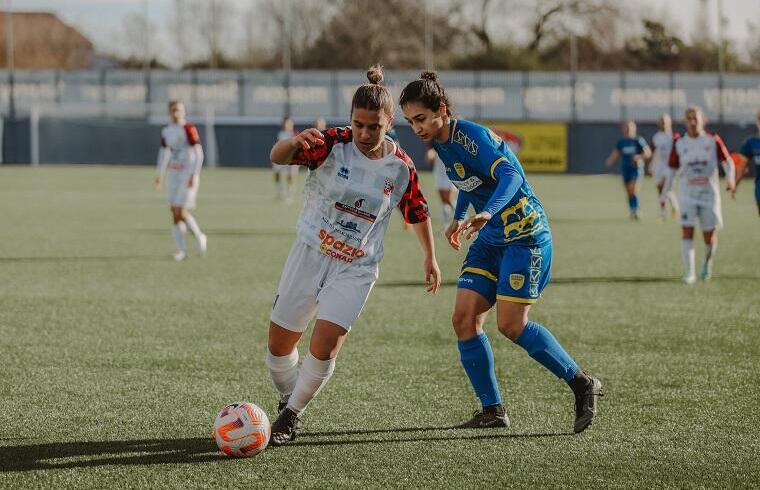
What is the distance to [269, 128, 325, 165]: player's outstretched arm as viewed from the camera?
16.3ft

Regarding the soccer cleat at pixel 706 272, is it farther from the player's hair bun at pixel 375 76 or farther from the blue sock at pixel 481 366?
the player's hair bun at pixel 375 76

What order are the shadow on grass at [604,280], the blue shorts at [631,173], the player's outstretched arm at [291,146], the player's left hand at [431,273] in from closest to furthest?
the player's outstretched arm at [291,146] → the player's left hand at [431,273] → the shadow on grass at [604,280] → the blue shorts at [631,173]

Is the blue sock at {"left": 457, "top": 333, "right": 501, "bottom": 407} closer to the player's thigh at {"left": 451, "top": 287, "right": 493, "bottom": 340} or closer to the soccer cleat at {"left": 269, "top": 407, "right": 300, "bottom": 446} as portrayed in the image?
the player's thigh at {"left": 451, "top": 287, "right": 493, "bottom": 340}

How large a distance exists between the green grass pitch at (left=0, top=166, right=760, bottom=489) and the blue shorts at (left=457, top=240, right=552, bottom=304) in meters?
0.73

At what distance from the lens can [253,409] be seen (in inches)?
210

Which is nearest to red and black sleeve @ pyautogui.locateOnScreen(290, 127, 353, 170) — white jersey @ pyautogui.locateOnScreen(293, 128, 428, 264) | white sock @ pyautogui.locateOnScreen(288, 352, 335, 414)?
white jersey @ pyautogui.locateOnScreen(293, 128, 428, 264)

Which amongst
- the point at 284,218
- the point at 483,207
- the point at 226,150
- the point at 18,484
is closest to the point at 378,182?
the point at 483,207

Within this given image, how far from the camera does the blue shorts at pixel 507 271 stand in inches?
224

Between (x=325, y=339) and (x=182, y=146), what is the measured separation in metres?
9.87

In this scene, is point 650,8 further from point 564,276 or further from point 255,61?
point 564,276

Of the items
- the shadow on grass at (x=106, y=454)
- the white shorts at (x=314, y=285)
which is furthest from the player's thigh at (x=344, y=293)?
the shadow on grass at (x=106, y=454)

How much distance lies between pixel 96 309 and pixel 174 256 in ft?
14.2

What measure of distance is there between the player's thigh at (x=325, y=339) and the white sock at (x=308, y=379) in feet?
0.11

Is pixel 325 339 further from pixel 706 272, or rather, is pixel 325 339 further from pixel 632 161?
pixel 632 161
